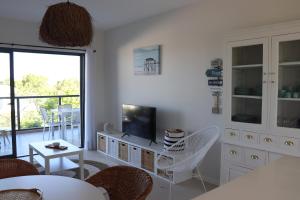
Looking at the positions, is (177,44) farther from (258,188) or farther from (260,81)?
(258,188)

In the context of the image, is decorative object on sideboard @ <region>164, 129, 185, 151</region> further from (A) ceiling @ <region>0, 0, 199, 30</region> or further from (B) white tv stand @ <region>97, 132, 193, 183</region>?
(A) ceiling @ <region>0, 0, 199, 30</region>

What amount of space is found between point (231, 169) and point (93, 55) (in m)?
3.53

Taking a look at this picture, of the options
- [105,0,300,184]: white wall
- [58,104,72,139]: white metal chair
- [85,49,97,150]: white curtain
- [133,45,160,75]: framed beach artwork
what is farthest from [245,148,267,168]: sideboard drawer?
[58,104,72,139]: white metal chair

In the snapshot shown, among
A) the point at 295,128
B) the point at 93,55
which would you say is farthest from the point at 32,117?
the point at 295,128

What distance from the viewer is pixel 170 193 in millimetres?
Result: 2951

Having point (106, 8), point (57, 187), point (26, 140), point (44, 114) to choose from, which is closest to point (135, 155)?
point (106, 8)

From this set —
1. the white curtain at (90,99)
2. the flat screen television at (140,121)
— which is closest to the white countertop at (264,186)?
the flat screen television at (140,121)

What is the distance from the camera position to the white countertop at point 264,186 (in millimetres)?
1087

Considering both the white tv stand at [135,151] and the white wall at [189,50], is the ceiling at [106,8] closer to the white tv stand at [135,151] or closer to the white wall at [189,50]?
the white wall at [189,50]

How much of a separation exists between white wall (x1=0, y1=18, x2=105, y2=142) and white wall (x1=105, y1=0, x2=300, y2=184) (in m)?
0.77

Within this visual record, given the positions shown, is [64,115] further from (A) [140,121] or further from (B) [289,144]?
(B) [289,144]

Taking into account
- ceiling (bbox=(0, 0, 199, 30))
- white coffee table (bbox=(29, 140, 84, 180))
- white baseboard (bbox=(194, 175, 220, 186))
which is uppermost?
ceiling (bbox=(0, 0, 199, 30))

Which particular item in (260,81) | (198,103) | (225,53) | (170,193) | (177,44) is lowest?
(170,193)

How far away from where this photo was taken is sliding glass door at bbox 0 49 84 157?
4.54m
